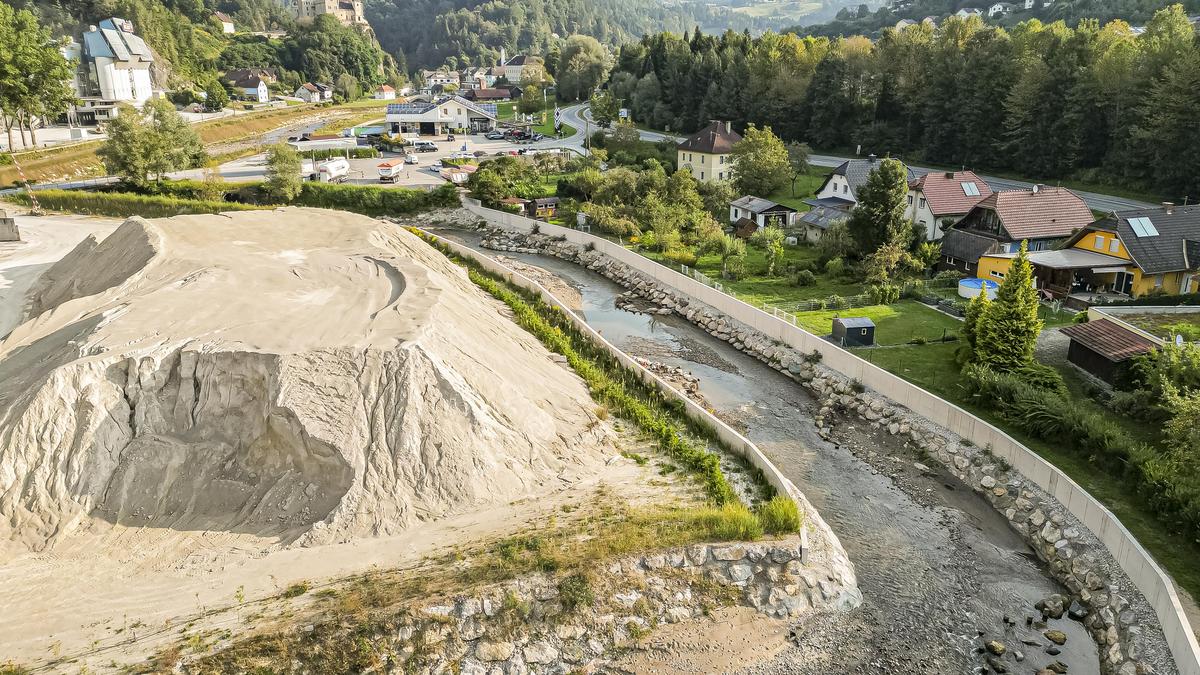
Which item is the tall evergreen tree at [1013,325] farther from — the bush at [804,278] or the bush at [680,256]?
the bush at [680,256]

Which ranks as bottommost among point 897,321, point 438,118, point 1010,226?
point 897,321

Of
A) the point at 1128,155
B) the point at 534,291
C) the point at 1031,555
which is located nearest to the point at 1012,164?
the point at 1128,155

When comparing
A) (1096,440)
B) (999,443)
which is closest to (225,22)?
(999,443)

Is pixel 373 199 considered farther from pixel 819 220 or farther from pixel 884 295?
pixel 884 295

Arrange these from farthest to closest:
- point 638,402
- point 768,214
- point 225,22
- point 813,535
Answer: point 225,22 < point 768,214 < point 638,402 < point 813,535

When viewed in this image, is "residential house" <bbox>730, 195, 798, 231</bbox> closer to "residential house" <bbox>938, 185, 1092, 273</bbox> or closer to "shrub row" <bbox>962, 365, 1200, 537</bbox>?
"residential house" <bbox>938, 185, 1092, 273</bbox>

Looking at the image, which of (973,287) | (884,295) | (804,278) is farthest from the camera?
(804,278)

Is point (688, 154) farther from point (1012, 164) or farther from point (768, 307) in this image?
point (768, 307)

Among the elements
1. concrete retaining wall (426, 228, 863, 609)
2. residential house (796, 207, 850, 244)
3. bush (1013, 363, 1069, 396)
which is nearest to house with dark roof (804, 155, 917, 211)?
residential house (796, 207, 850, 244)
